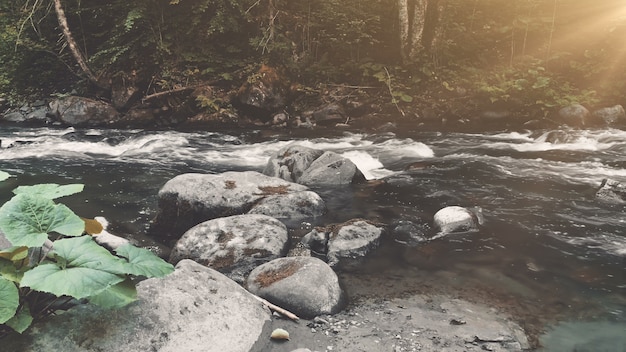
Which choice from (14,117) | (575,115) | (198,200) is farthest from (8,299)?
(14,117)

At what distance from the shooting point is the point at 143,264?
2707 millimetres

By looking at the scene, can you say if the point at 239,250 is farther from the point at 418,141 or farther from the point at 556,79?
the point at 556,79

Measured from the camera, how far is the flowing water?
449cm

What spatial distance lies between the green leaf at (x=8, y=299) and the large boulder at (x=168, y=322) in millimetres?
462

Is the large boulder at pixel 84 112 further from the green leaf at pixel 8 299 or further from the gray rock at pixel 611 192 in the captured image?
the gray rock at pixel 611 192

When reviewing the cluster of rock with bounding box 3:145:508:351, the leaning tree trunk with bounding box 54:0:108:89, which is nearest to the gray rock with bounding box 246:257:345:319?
the cluster of rock with bounding box 3:145:508:351

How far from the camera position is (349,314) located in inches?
159

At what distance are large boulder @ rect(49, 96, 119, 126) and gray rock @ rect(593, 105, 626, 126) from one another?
47.0ft

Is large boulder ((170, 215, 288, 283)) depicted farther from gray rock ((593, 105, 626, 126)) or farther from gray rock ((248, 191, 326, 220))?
gray rock ((593, 105, 626, 126))

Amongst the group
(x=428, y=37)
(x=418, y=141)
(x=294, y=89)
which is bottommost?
(x=418, y=141)

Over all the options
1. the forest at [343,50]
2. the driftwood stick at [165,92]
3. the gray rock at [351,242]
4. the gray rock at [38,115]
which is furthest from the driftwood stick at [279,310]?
the gray rock at [38,115]

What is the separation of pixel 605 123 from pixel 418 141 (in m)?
5.39

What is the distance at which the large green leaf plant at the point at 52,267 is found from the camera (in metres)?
2.37

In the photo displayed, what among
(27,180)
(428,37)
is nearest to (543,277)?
(27,180)
